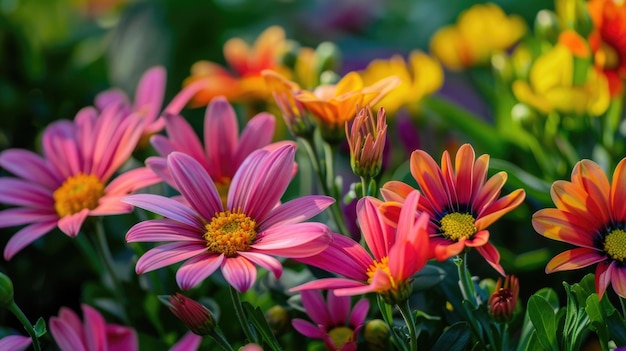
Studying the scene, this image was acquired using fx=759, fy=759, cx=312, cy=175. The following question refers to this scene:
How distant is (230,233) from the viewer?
32 cm

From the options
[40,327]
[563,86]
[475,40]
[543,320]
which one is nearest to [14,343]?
[40,327]

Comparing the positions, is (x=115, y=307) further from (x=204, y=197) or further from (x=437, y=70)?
(x=437, y=70)

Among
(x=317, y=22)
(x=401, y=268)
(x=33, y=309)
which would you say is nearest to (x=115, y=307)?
(x=33, y=309)

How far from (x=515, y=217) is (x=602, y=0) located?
14cm

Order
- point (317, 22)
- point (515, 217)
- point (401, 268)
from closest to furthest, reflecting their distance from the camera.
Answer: point (401, 268)
point (515, 217)
point (317, 22)

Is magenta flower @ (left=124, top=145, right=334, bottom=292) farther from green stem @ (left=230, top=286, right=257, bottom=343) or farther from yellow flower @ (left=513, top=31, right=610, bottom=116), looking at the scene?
yellow flower @ (left=513, top=31, right=610, bottom=116)

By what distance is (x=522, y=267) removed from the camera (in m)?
0.46

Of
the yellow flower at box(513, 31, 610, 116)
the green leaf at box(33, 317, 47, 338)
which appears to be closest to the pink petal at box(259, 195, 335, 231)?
the green leaf at box(33, 317, 47, 338)

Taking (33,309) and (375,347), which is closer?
(375,347)

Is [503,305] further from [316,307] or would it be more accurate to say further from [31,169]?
[31,169]

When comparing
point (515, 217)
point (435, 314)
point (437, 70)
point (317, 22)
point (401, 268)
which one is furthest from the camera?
point (317, 22)

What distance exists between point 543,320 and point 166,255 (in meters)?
0.16

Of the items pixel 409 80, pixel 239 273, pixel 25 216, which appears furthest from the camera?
pixel 409 80

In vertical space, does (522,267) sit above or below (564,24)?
below
